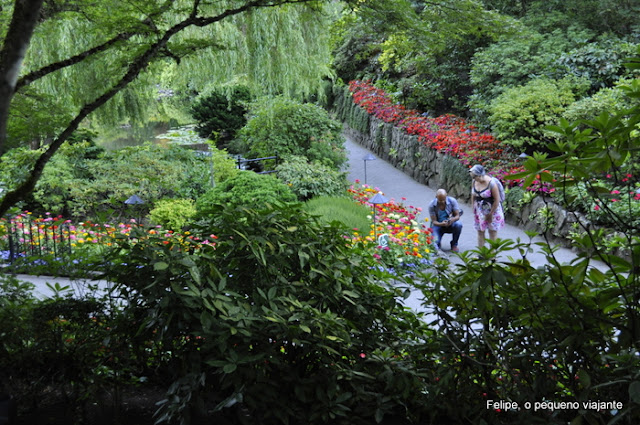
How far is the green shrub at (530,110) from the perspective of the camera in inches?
469

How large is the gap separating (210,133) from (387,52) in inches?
250

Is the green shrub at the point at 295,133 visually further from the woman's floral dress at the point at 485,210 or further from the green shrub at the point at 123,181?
the woman's floral dress at the point at 485,210

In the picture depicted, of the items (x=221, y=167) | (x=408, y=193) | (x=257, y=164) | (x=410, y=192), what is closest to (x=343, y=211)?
(x=221, y=167)

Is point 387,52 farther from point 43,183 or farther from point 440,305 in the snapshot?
point 440,305

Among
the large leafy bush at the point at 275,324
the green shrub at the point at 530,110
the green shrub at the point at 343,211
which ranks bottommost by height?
the green shrub at the point at 343,211

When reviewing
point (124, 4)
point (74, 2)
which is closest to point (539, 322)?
point (124, 4)

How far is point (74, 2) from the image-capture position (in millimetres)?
4570

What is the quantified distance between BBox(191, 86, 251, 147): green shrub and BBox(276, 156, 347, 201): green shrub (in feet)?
19.9

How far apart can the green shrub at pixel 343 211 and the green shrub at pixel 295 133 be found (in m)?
3.10

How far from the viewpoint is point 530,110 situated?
1214 centimetres

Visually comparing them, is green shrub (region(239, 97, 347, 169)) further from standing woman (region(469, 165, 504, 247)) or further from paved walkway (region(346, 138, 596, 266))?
standing woman (region(469, 165, 504, 247))

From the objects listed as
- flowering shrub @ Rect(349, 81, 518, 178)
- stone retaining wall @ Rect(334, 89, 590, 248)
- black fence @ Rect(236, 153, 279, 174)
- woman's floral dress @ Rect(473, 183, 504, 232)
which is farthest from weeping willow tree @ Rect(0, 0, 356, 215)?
stone retaining wall @ Rect(334, 89, 590, 248)

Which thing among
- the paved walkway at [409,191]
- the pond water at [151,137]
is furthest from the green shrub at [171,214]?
the pond water at [151,137]

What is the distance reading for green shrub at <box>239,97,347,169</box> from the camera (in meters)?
14.0
